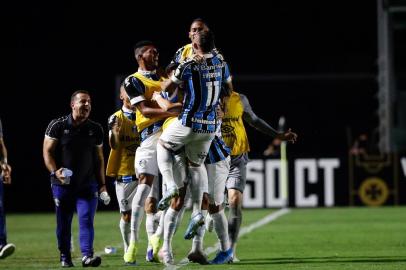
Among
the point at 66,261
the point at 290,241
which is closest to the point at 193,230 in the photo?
the point at 66,261

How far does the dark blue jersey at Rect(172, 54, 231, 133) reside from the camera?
1131cm

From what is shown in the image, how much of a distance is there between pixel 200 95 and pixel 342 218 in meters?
10.3

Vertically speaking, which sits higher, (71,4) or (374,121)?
(71,4)

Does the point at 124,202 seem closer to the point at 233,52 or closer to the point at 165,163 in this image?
the point at 165,163

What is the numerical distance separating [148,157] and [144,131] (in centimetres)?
29

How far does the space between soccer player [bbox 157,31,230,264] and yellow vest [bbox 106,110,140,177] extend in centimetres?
176

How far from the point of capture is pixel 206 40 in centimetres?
1140

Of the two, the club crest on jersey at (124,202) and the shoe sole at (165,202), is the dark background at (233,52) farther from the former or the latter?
the shoe sole at (165,202)

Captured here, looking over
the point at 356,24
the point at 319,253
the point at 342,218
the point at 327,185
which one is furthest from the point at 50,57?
the point at 319,253

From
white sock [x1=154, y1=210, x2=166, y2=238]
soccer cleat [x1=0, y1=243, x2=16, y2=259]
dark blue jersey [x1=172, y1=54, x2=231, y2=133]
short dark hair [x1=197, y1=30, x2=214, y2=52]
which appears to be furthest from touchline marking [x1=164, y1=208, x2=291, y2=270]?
short dark hair [x1=197, y1=30, x2=214, y2=52]

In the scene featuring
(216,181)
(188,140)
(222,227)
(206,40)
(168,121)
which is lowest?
(222,227)

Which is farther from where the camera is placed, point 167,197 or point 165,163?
point 165,163

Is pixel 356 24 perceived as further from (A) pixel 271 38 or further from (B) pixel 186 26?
(B) pixel 186 26

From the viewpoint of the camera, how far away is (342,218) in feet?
69.7
